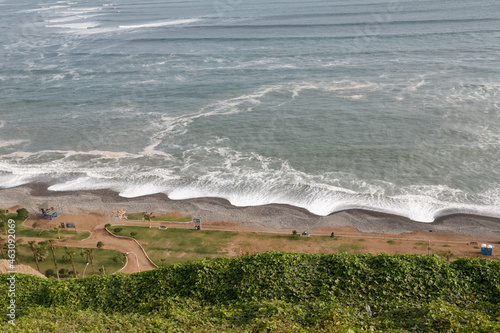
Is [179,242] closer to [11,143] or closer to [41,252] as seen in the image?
[41,252]

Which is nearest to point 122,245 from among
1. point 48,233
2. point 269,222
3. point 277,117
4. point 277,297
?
point 48,233

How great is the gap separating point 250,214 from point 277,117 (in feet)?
110

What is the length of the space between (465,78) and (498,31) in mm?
50078

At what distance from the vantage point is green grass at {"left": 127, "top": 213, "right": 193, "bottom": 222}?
62281 mm

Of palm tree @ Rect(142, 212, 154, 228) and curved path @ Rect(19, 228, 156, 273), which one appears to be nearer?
curved path @ Rect(19, 228, 156, 273)

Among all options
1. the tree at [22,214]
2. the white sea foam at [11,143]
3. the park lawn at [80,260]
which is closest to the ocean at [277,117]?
the white sea foam at [11,143]

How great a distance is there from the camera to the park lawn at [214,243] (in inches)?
2115

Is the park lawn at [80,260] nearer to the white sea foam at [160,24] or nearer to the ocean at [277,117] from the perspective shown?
the ocean at [277,117]

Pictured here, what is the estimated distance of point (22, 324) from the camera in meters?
27.7

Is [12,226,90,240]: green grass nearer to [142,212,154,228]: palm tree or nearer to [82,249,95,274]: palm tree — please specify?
[82,249,95,274]: palm tree

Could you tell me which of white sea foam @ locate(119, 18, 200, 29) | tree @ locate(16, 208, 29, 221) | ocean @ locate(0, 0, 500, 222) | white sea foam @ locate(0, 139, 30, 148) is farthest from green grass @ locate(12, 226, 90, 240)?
white sea foam @ locate(119, 18, 200, 29)

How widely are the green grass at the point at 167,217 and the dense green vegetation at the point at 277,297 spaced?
27417 mm

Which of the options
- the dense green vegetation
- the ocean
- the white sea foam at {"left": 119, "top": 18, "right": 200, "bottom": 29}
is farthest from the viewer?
the white sea foam at {"left": 119, "top": 18, "right": 200, "bottom": 29}

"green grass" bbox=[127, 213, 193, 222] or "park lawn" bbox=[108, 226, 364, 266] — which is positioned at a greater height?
"green grass" bbox=[127, 213, 193, 222]
